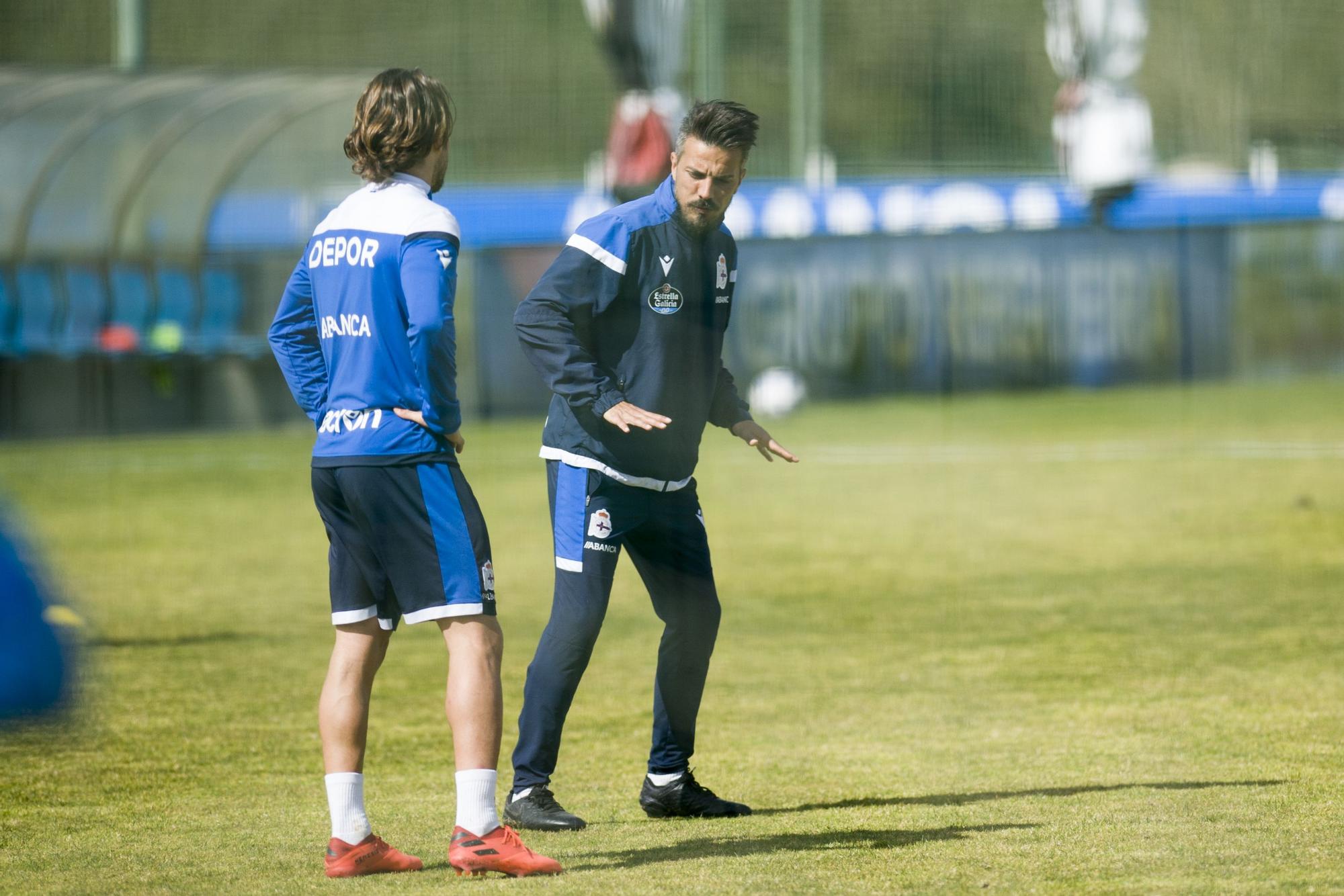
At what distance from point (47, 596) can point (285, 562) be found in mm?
9561

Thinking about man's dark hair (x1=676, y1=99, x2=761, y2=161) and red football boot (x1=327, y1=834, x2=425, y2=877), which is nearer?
red football boot (x1=327, y1=834, x2=425, y2=877)

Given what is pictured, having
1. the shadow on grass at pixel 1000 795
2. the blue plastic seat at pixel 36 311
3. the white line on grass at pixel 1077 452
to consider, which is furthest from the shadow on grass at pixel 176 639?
the blue plastic seat at pixel 36 311

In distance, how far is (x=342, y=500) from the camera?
3881mm

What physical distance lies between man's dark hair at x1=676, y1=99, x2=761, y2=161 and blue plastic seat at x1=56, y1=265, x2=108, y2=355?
17.2 m

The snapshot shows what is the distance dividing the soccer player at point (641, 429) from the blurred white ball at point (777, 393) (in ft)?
53.0

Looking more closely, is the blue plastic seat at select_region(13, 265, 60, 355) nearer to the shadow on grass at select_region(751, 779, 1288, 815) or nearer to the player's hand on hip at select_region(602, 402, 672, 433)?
the shadow on grass at select_region(751, 779, 1288, 815)

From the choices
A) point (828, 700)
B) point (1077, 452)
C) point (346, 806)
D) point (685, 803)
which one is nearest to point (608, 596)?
point (685, 803)

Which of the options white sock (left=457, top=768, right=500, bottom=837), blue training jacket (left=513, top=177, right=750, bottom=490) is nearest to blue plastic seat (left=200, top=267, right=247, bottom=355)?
blue training jacket (left=513, top=177, right=750, bottom=490)

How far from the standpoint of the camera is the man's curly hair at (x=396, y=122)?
3783mm

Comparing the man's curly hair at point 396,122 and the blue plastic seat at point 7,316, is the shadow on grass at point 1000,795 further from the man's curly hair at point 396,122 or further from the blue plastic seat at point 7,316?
the blue plastic seat at point 7,316

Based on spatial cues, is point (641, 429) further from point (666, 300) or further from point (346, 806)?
point (346, 806)

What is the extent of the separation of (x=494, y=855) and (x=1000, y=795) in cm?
160

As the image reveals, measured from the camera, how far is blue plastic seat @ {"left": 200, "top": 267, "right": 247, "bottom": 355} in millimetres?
20812

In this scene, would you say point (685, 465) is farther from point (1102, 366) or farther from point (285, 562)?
point (1102, 366)
